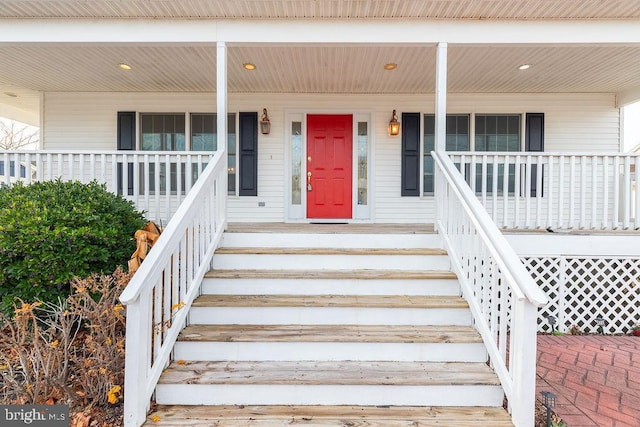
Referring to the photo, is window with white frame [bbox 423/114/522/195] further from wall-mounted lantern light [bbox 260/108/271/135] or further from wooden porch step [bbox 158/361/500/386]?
wooden porch step [bbox 158/361/500/386]

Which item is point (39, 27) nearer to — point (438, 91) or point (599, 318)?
point (438, 91)

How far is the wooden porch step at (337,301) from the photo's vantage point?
2.71 m

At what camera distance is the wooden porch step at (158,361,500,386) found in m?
2.18

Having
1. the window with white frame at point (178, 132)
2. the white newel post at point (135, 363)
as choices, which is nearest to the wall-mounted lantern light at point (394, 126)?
the window with white frame at point (178, 132)

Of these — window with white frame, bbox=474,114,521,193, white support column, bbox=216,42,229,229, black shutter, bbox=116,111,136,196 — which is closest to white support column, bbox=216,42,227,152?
white support column, bbox=216,42,229,229

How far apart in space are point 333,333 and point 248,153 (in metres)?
3.94

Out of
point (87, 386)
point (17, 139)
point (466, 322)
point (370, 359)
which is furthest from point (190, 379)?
point (17, 139)

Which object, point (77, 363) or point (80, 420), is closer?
point (80, 420)

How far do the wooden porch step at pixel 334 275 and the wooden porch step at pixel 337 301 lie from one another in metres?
0.16

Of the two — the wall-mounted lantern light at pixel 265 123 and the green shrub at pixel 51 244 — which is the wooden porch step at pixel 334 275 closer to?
the green shrub at pixel 51 244

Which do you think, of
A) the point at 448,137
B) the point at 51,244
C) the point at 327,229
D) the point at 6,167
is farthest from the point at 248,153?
the point at 51,244

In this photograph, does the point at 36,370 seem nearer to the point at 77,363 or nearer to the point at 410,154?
the point at 77,363

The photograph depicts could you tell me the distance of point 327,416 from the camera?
6.78 feet

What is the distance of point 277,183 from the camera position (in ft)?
19.2
